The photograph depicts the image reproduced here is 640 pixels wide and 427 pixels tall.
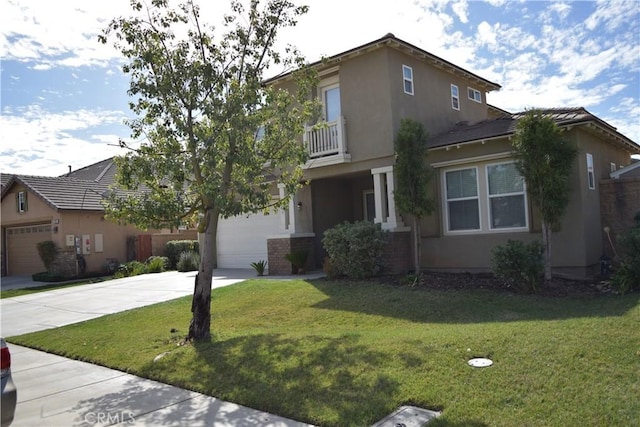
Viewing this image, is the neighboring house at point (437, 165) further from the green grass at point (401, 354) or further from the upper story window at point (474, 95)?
the green grass at point (401, 354)

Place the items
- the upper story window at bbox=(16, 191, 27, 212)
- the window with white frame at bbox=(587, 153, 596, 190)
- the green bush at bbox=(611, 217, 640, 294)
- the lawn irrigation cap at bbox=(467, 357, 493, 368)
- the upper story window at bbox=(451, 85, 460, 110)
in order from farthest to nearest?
the upper story window at bbox=(16, 191, 27, 212), the upper story window at bbox=(451, 85, 460, 110), the window with white frame at bbox=(587, 153, 596, 190), the green bush at bbox=(611, 217, 640, 294), the lawn irrigation cap at bbox=(467, 357, 493, 368)

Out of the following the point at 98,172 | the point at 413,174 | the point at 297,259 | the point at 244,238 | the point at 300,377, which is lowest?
the point at 300,377

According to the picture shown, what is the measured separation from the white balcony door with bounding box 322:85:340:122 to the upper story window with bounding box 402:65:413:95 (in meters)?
2.18

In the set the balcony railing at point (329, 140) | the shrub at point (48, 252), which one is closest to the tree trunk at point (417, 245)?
the balcony railing at point (329, 140)

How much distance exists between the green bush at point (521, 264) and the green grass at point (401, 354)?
552mm

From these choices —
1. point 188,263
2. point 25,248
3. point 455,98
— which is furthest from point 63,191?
point 455,98

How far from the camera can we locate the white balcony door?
16.1 m

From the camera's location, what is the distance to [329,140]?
15.9m

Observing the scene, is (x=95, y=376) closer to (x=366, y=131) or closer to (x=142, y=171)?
(x=142, y=171)

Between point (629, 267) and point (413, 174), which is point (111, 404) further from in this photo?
point (629, 267)

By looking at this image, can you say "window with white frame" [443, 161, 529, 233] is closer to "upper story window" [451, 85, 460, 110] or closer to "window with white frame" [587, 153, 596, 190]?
"window with white frame" [587, 153, 596, 190]

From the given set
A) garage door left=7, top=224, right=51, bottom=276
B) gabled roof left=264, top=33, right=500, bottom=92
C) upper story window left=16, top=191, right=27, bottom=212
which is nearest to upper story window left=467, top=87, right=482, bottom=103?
gabled roof left=264, top=33, right=500, bottom=92

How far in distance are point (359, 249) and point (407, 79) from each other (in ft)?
18.3

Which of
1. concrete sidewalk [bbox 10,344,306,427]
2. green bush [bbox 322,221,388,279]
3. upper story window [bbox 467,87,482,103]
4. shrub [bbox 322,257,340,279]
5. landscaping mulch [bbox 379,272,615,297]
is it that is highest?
upper story window [bbox 467,87,482,103]
